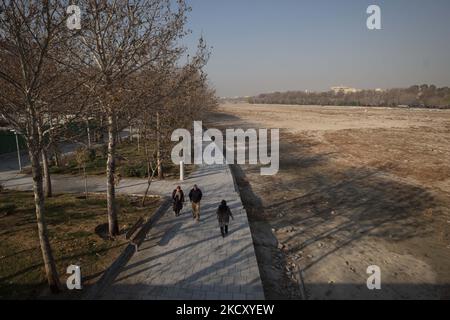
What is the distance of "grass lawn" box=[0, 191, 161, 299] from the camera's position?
801 cm

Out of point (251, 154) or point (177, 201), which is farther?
point (251, 154)

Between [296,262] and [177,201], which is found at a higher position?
[177,201]

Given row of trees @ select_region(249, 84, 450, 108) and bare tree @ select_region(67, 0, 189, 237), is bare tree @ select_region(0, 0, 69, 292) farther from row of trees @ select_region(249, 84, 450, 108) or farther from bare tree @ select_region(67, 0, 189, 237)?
row of trees @ select_region(249, 84, 450, 108)

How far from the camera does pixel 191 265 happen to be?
8805 millimetres

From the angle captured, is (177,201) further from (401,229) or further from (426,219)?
(426,219)

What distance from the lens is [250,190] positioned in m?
18.0

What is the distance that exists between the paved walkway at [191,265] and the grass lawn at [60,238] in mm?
822

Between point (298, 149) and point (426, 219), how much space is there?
63.7ft

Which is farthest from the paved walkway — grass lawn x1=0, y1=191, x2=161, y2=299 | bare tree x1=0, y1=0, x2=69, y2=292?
bare tree x1=0, y1=0, x2=69, y2=292

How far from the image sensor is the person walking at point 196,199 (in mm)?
11859

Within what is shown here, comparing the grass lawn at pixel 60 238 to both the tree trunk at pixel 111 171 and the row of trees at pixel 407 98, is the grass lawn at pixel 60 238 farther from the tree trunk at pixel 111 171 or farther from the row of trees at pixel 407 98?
the row of trees at pixel 407 98
